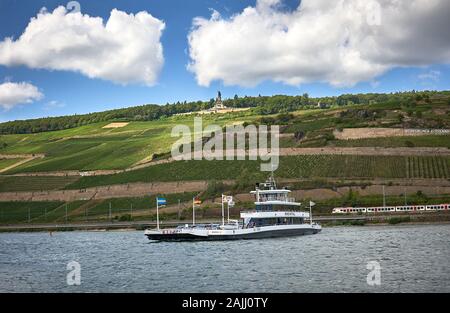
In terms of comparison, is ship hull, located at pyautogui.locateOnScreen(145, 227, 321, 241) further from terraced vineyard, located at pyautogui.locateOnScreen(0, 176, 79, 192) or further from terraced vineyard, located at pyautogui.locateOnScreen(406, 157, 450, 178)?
terraced vineyard, located at pyautogui.locateOnScreen(0, 176, 79, 192)

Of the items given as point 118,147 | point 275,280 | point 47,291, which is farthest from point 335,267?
point 118,147

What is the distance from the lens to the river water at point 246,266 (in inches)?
1542

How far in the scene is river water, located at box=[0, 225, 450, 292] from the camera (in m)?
39.2

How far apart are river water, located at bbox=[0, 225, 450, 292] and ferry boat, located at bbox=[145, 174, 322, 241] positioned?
6.38ft

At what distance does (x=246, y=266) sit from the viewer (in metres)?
48.0

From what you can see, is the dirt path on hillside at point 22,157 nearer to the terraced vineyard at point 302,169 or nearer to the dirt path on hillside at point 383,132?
the terraced vineyard at point 302,169

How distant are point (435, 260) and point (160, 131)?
154m

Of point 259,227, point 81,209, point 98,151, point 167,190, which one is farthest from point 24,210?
point 259,227

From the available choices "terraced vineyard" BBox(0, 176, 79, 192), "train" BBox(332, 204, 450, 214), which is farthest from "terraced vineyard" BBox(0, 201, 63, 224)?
"train" BBox(332, 204, 450, 214)

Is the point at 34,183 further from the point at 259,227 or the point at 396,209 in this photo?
the point at 259,227

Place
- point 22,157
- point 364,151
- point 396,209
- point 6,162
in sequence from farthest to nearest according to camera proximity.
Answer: point 22,157, point 6,162, point 364,151, point 396,209

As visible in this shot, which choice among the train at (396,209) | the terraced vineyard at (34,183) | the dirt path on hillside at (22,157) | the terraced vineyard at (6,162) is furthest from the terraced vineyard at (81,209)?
the terraced vineyard at (6,162)

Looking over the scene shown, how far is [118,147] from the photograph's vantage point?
177m

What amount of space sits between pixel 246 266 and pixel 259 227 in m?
27.1
